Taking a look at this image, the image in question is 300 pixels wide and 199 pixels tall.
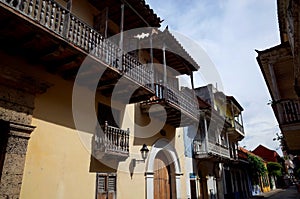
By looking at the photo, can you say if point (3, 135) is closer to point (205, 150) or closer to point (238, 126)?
point (205, 150)

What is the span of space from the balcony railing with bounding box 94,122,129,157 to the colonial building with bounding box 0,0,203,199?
0.10 ft

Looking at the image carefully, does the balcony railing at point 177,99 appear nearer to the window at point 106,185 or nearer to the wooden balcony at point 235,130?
the window at point 106,185

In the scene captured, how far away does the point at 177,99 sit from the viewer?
1025 cm

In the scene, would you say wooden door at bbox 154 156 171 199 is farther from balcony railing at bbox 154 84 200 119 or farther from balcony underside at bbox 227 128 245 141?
balcony underside at bbox 227 128 245 141

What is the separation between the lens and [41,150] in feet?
17.8

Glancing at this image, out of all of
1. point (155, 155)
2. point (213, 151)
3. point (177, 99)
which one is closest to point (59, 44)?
point (177, 99)

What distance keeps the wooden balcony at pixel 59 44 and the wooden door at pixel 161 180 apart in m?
4.40

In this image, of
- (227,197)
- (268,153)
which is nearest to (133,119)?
(227,197)

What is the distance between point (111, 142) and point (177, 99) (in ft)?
13.7

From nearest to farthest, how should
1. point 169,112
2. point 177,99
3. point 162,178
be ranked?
point 169,112 < point 177,99 < point 162,178

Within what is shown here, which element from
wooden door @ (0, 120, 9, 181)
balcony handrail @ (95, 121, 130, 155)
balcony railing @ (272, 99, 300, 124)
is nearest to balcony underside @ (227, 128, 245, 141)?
balcony railing @ (272, 99, 300, 124)

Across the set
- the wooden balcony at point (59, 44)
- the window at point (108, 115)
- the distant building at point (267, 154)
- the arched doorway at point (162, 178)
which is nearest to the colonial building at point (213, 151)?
the arched doorway at point (162, 178)

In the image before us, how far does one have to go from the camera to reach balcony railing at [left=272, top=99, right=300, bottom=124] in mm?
8034

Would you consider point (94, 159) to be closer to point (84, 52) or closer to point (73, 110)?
point (73, 110)
